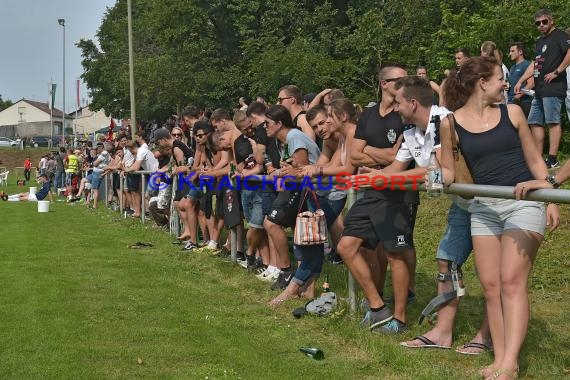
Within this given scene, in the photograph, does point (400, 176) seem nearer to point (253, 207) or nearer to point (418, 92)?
point (418, 92)

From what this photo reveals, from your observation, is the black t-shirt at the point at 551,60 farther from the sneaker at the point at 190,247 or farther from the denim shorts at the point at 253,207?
the sneaker at the point at 190,247

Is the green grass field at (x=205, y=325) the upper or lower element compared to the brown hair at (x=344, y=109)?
lower

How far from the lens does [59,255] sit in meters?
11.3

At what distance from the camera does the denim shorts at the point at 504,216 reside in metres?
4.82

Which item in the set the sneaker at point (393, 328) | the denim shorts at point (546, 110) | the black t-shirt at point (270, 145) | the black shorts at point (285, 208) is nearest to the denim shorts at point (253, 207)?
the black t-shirt at point (270, 145)

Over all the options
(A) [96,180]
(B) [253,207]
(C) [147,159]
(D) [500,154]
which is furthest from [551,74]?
(A) [96,180]

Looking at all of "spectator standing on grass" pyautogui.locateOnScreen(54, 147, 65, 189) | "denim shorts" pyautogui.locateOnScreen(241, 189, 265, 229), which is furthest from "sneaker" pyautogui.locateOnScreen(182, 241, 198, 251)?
"spectator standing on grass" pyautogui.locateOnScreen(54, 147, 65, 189)

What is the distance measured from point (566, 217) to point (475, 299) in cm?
255

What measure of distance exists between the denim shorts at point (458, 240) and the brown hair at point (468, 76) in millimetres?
951

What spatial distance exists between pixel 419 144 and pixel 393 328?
1.54 m

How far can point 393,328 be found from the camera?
643 cm

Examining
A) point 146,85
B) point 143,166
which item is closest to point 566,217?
point 143,166

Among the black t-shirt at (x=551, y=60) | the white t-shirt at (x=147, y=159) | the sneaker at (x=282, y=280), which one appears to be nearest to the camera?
the sneaker at (x=282, y=280)

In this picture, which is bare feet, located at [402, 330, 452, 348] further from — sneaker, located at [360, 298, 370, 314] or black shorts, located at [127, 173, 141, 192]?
black shorts, located at [127, 173, 141, 192]
